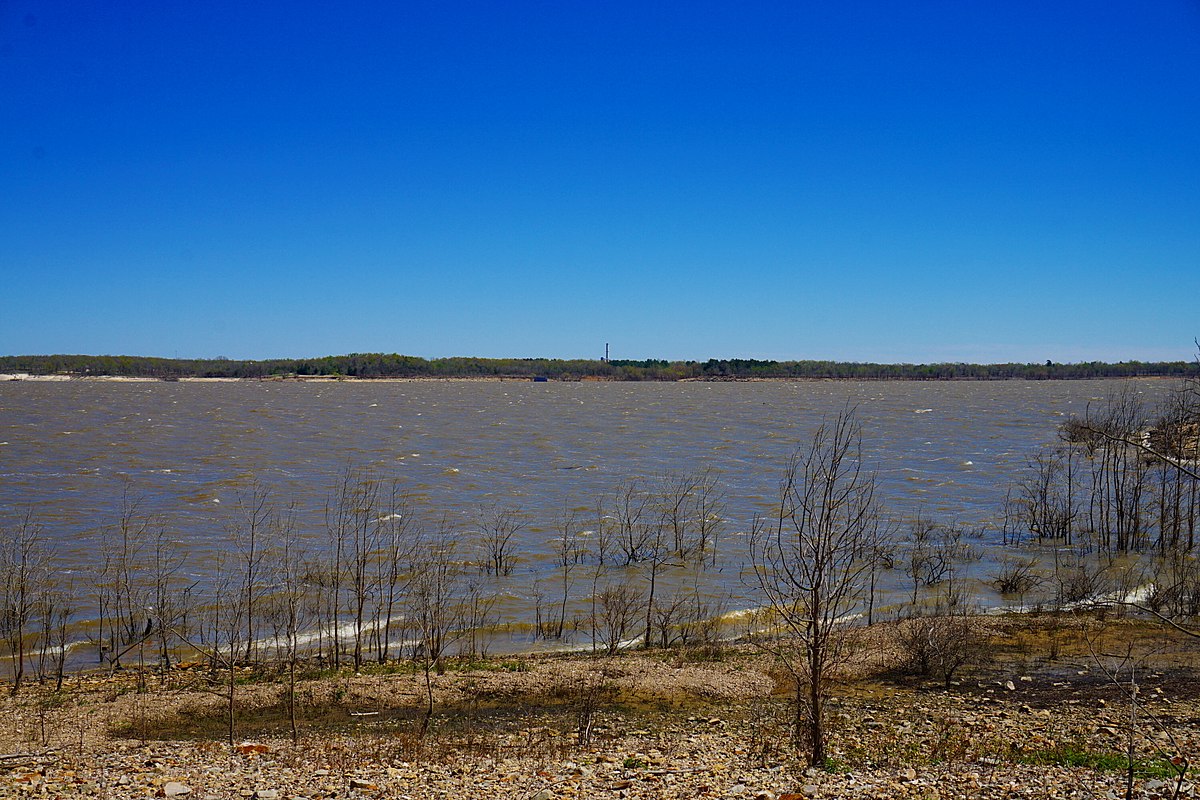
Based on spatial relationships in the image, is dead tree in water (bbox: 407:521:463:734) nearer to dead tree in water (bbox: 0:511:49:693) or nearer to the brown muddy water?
the brown muddy water

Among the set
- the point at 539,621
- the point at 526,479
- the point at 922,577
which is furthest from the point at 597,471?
the point at 539,621

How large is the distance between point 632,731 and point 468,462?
3597cm

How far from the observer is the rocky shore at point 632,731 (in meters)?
8.97

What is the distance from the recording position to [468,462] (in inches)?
1858

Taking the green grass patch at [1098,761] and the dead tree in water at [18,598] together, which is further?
the dead tree in water at [18,598]

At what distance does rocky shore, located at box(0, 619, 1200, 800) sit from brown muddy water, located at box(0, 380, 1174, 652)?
20.0 ft

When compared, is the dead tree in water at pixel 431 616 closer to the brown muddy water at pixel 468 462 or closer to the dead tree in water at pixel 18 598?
the brown muddy water at pixel 468 462

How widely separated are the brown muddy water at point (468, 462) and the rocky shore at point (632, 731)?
240 inches

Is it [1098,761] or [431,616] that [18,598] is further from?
[1098,761]

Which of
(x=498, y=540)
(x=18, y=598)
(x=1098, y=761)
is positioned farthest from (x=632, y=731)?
(x=498, y=540)

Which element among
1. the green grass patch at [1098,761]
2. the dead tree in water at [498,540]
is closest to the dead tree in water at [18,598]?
the dead tree in water at [498,540]

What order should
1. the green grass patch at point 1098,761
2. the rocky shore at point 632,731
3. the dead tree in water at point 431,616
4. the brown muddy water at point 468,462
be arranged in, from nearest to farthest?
the rocky shore at point 632,731, the green grass patch at point 1098,761, the dead tree in water at point 431,616, the brown muddy water at point 468,462

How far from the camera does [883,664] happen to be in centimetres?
1526

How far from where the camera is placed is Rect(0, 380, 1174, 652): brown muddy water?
2919cm
